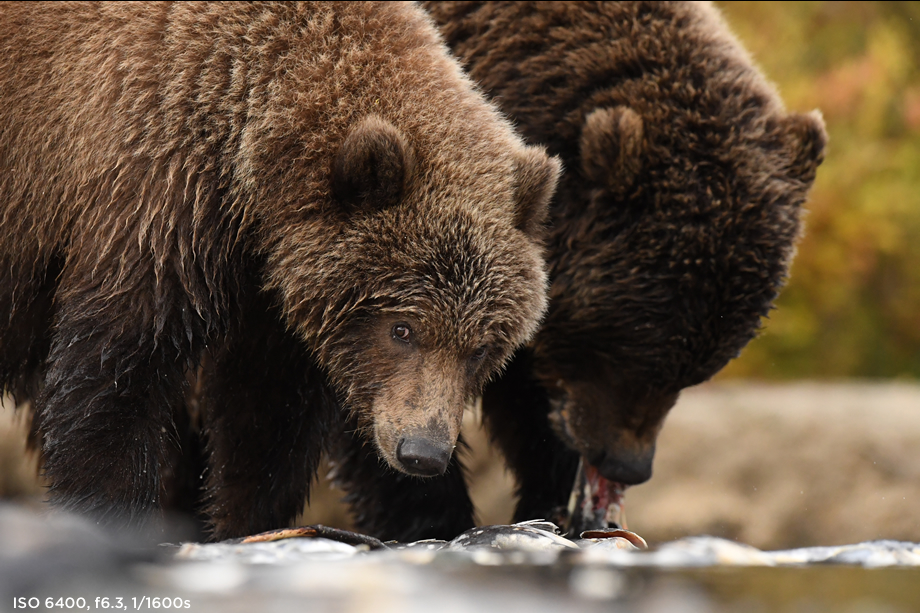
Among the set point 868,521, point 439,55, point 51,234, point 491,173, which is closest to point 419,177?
point 491,173

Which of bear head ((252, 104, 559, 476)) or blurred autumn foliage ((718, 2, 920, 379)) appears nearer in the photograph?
bear head ((252, 104, 559, 476))

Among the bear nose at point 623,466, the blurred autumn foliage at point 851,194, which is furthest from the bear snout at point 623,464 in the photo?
the blurred autumn foliage at point 851,194

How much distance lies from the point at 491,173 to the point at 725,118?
163 centimetres

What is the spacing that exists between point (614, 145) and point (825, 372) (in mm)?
6938

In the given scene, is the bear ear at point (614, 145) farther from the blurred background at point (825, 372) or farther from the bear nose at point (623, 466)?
the blurred background at point (825, 372)

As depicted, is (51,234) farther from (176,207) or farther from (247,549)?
(247,549)

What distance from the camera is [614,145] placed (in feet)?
18.1

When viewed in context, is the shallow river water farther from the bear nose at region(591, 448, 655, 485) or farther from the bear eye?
the bear nose at region(591, 448, 655, 485)

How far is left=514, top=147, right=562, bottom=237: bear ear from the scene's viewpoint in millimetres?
4711

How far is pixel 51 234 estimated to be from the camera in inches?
186

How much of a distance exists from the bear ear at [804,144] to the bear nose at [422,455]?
2.61 meters

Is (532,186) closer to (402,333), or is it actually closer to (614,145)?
(402,333)

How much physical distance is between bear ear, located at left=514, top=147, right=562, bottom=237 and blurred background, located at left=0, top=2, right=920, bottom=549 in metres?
3.74

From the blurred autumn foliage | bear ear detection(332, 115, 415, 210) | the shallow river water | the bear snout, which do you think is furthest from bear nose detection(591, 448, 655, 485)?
the blurred autumn foliage
